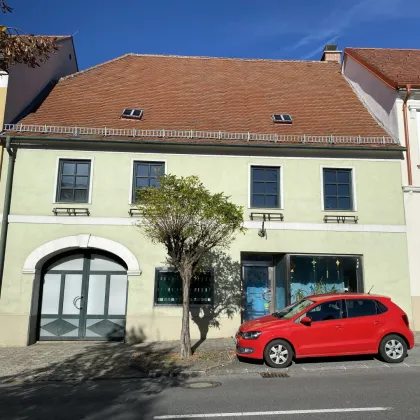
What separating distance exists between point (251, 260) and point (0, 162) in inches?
333

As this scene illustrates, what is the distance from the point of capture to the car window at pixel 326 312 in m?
9.55

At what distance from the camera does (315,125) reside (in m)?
15.4

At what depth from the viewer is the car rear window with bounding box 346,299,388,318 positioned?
31.8ft

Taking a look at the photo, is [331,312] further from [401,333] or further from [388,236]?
[388,236]

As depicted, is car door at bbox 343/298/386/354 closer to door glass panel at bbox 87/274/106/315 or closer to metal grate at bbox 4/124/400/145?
metal grate at bbox 4/124/400/145

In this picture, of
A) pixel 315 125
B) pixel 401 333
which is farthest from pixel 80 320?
pixel 315 125

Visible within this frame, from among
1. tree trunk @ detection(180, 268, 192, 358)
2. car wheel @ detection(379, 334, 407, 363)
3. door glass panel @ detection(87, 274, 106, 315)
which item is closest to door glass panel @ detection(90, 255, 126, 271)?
door glass panel @ detection(87, 274, 106, 315)

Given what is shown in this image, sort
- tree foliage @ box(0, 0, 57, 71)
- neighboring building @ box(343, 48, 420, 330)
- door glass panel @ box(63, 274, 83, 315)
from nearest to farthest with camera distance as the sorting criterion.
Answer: tree foliage @ box(0, 0, 57, 71) < door glass panel @ box(63, 274, 83, 315) < neighboring building @ box(343, 48, 420, 330)

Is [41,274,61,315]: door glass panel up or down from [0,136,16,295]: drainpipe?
down

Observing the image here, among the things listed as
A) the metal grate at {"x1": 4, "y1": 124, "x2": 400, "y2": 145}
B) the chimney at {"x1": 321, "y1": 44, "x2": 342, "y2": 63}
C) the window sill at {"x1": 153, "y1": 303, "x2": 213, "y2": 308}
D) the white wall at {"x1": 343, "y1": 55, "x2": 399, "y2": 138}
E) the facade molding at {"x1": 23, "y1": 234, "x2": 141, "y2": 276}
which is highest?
the chimney at {"x1": 321, "y1": 44, "x2": 342, "y2": 63}

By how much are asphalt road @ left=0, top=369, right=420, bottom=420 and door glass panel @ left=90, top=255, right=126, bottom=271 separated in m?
5.49

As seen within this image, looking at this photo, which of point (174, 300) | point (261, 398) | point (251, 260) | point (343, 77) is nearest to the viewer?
point (261, 398)

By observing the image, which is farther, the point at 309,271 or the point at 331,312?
the point at 309,271

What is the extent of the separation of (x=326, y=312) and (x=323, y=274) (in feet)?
14.3
